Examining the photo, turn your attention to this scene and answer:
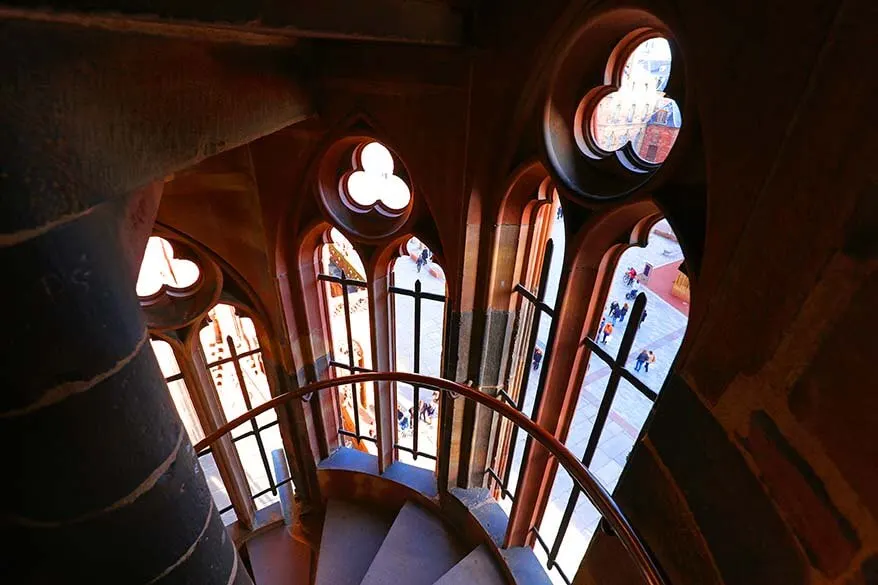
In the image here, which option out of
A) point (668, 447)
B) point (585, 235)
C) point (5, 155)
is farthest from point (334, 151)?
point (668, 447)

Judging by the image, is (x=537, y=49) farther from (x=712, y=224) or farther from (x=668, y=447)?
(x=668, y=447)

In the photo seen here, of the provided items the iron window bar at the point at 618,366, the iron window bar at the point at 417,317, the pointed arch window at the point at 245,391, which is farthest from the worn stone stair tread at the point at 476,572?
the pointed arch window at the point at 245,391

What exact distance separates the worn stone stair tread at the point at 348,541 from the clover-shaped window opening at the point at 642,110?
2.97 m

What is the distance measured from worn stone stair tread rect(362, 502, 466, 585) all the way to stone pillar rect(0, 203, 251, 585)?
7.13 ft

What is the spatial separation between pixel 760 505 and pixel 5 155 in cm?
121

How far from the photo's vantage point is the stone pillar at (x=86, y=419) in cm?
65

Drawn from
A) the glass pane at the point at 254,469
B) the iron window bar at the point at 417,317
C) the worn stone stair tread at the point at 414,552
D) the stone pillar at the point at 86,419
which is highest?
the stone pillar at the point at 86,419

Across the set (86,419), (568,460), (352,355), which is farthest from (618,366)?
(352,355)

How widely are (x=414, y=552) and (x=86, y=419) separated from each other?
8.80 feet

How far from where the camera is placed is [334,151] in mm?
2314

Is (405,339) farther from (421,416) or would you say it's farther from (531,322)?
(531,322)

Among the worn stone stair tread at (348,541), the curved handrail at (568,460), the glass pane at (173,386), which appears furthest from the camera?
the glass pane at (173,386)

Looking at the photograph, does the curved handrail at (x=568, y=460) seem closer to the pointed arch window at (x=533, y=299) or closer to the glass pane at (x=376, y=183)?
the pointed arch window at (x=533, y=299)

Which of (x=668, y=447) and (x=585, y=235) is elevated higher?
(x=585, y=235)
